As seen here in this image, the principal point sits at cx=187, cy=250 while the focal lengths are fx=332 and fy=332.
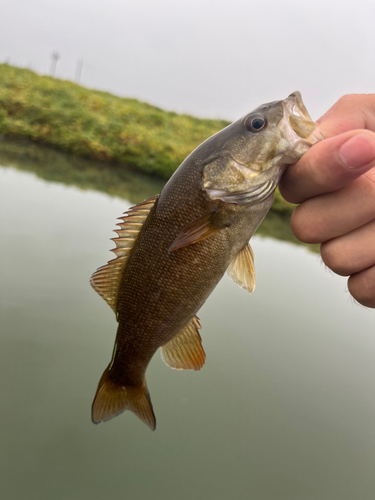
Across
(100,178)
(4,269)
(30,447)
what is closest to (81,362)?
(30,447)

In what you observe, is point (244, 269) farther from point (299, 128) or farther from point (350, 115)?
point (350, 115)

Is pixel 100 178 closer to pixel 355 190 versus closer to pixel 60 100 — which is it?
pixel 60 100

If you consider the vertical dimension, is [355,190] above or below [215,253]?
above

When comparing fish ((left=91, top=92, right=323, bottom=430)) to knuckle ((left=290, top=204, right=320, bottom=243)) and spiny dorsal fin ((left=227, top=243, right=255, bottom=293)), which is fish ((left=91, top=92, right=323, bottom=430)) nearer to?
spiny dorsal fin ((left=227, top=243, right=255, bottom=293))

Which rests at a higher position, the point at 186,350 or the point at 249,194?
the point at 249,194

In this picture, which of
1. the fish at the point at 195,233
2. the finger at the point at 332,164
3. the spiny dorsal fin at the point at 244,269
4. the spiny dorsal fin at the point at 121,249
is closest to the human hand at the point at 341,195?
the finger at the point at 332,164

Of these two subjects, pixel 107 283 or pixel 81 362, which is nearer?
pixel 107 283

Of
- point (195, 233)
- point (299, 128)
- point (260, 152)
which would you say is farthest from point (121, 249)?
point (299, 128)
